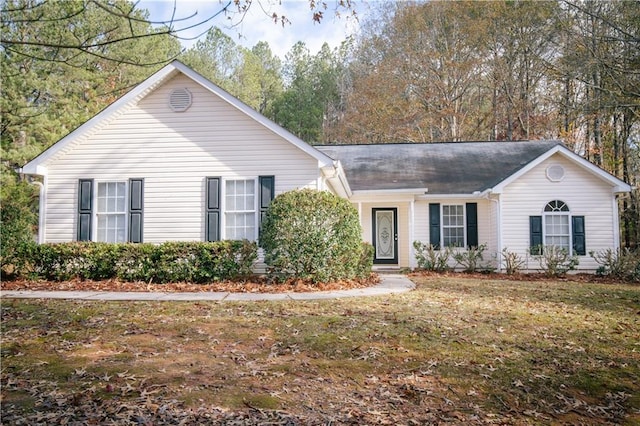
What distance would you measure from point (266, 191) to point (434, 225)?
720 cm

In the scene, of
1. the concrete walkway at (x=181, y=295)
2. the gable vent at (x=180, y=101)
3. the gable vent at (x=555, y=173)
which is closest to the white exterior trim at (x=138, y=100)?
the gable vent at (x=180, y=101)

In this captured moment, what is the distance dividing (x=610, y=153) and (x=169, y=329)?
2492 cm

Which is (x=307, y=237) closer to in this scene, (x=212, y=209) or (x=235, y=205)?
(x=235, y=205)

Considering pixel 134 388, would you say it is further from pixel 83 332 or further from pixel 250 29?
pixel 250 29

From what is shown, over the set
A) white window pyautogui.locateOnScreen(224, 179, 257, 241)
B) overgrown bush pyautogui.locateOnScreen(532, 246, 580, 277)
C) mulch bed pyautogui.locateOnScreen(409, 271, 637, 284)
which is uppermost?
white window pyautogui.locateOnScreen(224, 179, 257, 241)

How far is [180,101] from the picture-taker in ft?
37.3

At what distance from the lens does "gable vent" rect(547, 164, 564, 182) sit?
1437 centimetres

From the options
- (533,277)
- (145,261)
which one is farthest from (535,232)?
(145,261)

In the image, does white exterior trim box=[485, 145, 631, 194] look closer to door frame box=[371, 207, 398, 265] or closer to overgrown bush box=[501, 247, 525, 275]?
overgrown bush box=[501, 247, 525, 275]

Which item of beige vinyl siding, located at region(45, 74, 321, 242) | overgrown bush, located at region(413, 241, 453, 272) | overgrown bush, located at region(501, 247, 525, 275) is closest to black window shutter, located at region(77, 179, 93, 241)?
beige vinyl siding, located at region(45, 74, 321, 242)

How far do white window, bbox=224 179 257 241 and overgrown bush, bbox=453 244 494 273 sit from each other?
752 centimetres

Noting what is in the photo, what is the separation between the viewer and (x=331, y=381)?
398 centimetres

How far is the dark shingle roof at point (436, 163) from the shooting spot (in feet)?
52.8

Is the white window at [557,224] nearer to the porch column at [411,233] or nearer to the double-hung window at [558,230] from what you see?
the double-hung window at [558,230]
